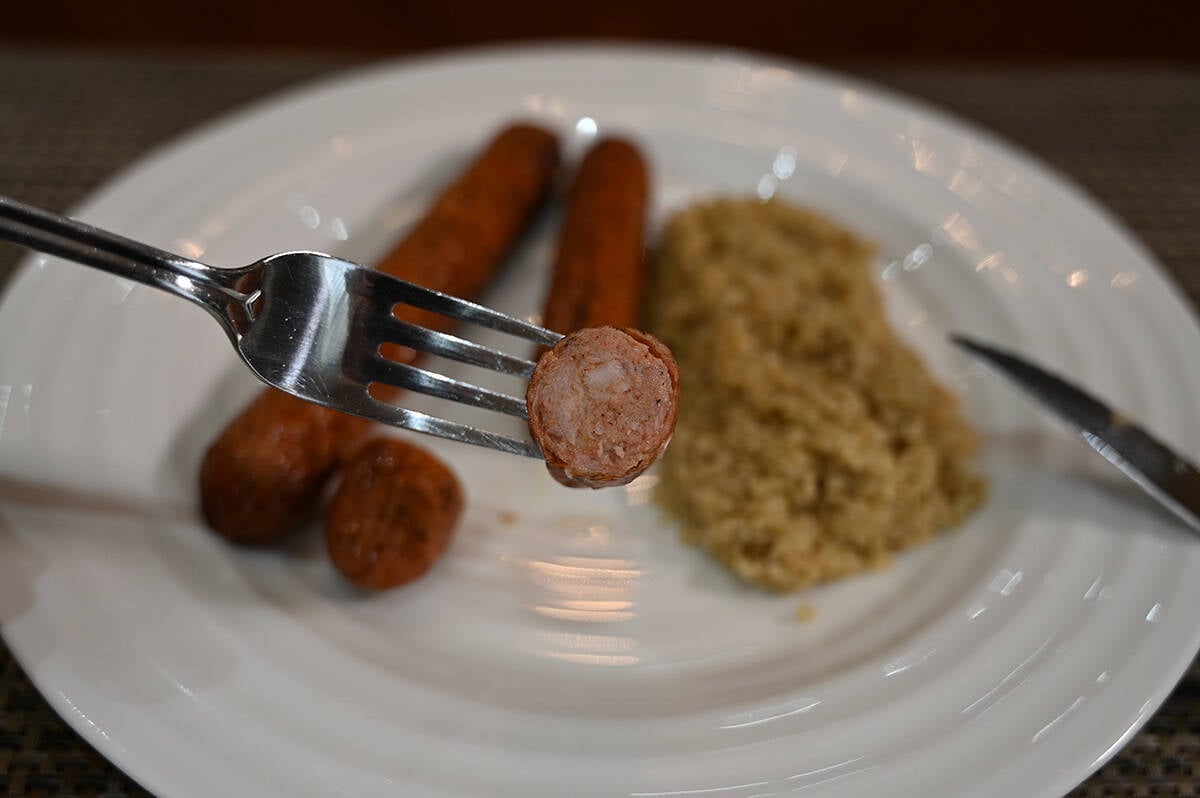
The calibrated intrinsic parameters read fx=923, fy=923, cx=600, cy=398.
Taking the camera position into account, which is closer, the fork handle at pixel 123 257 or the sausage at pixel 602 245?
the fork handle at pixel 123 257

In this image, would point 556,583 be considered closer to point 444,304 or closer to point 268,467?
point 268,467

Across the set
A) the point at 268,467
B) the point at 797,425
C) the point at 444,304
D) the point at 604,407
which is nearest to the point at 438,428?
the point at 444,304

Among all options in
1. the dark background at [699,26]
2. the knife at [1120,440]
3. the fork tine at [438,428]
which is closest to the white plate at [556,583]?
the knife at [1120,440]

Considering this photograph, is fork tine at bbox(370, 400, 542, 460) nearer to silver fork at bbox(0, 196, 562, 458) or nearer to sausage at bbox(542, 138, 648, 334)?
silver fork at bbox(0, 196, 562, 458)

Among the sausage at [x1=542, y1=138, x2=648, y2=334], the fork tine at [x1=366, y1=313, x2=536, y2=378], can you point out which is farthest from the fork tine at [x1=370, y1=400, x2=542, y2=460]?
the sausage at [x1=542, y1=138, x2=648, y2=334]

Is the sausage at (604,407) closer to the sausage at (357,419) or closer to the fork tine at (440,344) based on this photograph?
the fork tine at (440,344)

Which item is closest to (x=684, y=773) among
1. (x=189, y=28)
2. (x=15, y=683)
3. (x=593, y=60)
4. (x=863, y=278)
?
(x=15, y=683)
